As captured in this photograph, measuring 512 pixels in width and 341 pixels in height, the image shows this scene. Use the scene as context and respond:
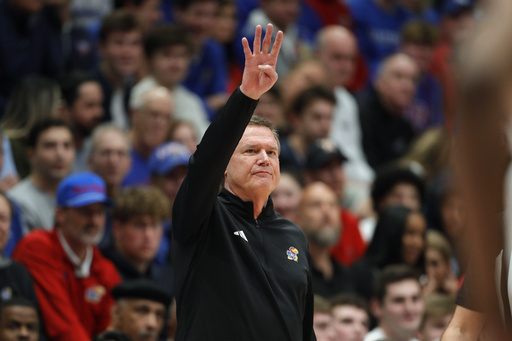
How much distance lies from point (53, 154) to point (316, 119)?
326 centimetres

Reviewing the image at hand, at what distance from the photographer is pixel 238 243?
359cm

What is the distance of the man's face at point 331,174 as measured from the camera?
28.0 feet

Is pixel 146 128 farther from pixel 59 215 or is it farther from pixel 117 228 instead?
pixel 59 215

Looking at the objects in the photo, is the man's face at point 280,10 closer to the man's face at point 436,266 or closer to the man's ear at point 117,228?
the man's face at point 436,266

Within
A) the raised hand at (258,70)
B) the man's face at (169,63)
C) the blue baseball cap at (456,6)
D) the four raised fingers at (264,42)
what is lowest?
the raised hand at (258,70)

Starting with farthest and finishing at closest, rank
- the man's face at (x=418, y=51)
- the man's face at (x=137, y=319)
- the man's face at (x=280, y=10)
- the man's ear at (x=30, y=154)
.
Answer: the man's face at (x=418, y=51)
the man's face at (x=280, y=10)
the man's ear at (x=30, y=154)
the man's face at (x=137, y=319)

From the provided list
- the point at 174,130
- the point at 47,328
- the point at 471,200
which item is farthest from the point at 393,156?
the point at 471,200

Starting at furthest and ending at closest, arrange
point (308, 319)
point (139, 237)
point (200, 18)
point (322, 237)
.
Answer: point (200, 18) → point (322, 237) → point (139, 237) → point (308, 319)

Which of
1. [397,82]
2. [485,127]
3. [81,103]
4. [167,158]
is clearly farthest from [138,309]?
[397,82]

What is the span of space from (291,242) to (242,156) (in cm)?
44

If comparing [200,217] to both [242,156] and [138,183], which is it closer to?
[242,156]

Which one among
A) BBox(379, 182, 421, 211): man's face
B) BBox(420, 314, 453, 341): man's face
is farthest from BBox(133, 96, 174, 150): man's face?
BBox(420, 314, 453, 341): man's face

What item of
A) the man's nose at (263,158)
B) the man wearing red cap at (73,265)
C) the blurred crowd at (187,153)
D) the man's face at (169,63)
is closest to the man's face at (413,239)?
the blurred crowd at (187,153)

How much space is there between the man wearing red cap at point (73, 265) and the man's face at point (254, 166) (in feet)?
8.13
